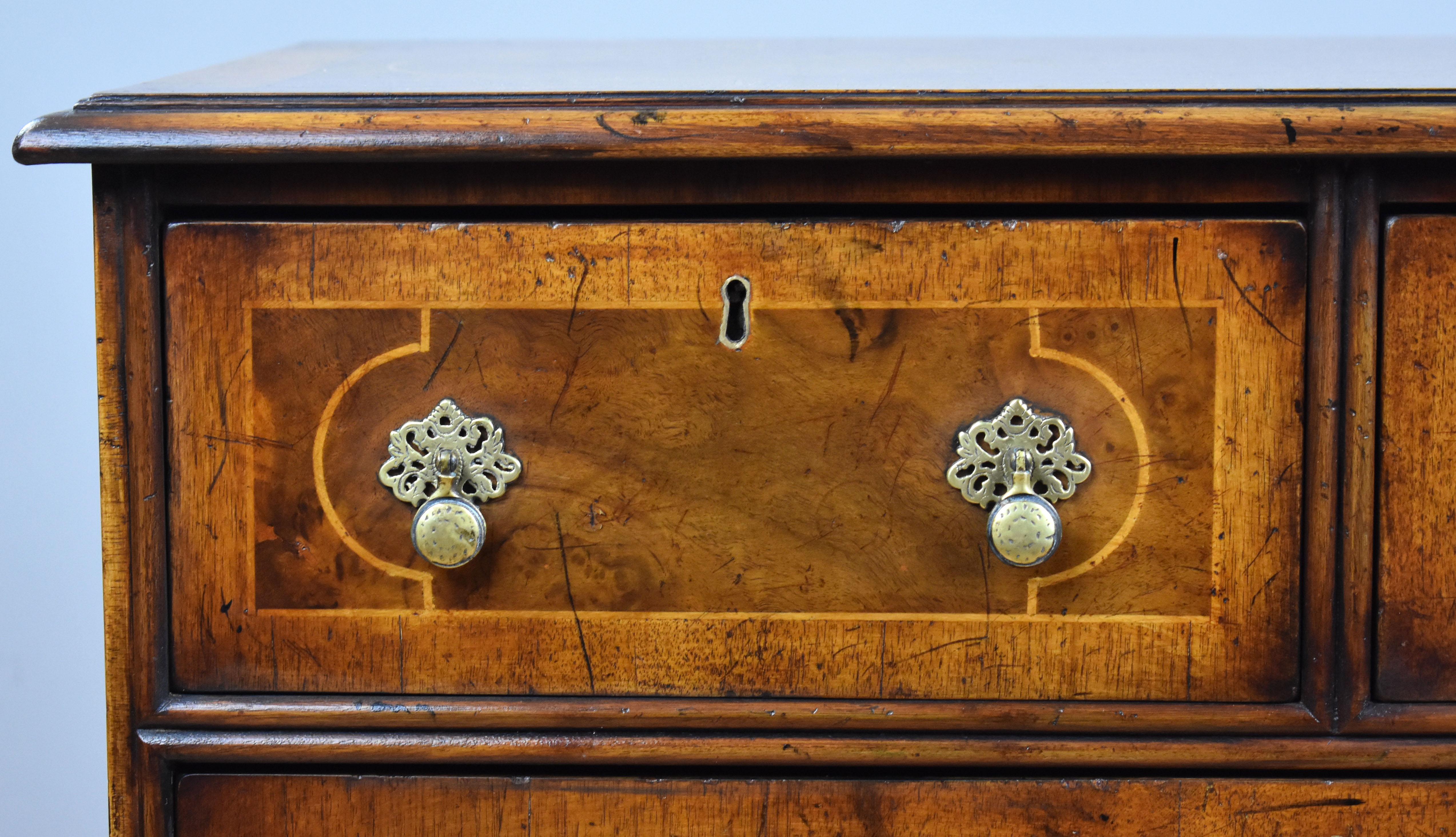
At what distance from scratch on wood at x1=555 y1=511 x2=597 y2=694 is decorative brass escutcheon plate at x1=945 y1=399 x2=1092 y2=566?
0.67 feet

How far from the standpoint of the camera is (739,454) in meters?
0.54

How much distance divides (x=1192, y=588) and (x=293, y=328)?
49cm

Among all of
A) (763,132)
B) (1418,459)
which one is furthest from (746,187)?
(1418,459)

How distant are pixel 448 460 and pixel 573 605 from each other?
0.10 metres

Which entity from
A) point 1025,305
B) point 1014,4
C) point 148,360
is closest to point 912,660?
point 1025,305

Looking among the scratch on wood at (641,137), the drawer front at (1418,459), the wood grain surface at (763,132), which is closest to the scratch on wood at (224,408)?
the wood grain surface at (763,132)

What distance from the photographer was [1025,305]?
52 centimetres

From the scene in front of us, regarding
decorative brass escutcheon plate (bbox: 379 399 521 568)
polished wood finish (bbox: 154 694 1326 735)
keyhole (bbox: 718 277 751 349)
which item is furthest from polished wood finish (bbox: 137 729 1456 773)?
keyhole (bbox: 718 277 751 349)

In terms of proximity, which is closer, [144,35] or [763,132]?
[763,132]

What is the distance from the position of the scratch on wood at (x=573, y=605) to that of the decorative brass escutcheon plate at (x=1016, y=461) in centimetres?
20

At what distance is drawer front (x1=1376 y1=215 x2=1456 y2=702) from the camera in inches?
20.3

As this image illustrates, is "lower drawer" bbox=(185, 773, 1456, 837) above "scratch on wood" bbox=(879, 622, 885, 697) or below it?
below

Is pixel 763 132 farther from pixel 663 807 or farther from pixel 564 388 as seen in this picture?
pixel 663 807

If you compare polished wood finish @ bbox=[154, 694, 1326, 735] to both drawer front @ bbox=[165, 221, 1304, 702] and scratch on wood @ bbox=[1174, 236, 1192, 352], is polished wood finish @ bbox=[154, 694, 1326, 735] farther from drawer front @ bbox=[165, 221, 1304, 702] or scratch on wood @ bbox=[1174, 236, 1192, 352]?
scratch on wood @ bbox=[1174, 236, 1192, 352]
